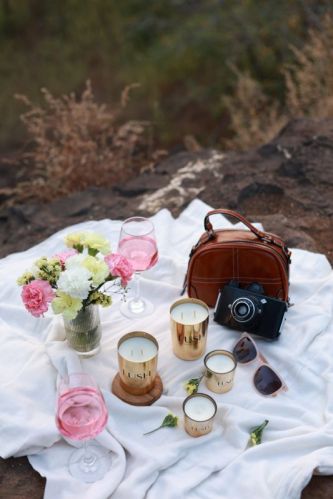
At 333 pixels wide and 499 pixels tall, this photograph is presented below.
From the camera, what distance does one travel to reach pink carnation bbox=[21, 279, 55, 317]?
207cm

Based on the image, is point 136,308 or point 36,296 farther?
point 136,308

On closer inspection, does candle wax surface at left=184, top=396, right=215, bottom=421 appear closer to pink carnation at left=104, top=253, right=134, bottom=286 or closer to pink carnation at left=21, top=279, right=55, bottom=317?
pink carnation at left=104, top=253, right=134, bottom=286

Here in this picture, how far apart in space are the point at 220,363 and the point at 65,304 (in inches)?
27.9

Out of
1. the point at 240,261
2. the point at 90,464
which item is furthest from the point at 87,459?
the point at 240,261

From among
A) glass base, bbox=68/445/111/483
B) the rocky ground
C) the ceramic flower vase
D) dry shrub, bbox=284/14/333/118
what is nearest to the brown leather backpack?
the ceramic flower vase

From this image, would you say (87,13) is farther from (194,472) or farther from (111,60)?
(194,472)

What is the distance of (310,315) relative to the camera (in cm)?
269

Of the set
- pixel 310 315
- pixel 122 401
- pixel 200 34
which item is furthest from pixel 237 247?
pixel 200 34

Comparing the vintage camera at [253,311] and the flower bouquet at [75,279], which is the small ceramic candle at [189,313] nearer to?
the vintage camera at [253,311]

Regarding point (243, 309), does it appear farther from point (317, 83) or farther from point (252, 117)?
point (252, 117)

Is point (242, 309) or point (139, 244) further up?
point (139, 244)

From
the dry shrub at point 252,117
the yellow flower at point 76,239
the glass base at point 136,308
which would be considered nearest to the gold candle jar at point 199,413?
the glass base at point 136,308

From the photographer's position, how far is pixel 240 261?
258 centimetres

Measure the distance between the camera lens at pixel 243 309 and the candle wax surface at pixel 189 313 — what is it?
0.57ft
